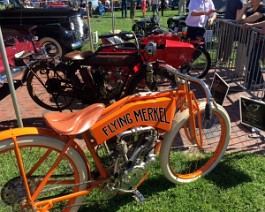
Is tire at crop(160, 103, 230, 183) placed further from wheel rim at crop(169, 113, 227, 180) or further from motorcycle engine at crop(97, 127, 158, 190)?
motorcycle engine at crop(97, 127, 158, 190)

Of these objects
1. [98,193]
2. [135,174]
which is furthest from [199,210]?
[98,193]

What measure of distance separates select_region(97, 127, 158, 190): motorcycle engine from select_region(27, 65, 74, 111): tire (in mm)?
2308

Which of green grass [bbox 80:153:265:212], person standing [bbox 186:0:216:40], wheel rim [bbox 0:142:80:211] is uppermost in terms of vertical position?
person standing [bbox 186:0:216:40]

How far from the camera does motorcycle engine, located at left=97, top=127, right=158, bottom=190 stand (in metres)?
2.49

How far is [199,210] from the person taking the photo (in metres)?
2.81

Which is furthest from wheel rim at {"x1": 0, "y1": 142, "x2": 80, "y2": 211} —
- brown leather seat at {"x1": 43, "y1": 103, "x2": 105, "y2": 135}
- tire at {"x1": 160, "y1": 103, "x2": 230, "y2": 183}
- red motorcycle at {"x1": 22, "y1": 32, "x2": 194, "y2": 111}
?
red motorcycle at {"x1": 22, "y1": 32, "x2": 194, "y2": 111}

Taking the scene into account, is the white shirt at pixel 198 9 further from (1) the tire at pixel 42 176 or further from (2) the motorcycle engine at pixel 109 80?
(1) the tire at pixel 42 176

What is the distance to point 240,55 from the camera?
5.82 metres

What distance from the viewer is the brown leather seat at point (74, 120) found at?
2.14 m

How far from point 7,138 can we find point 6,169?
139 centimetres

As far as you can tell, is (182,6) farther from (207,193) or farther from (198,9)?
(207,193)

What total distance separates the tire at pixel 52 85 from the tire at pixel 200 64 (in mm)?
2181

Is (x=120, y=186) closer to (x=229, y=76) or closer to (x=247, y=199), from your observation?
(x=247, y=199)

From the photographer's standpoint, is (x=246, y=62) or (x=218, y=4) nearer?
(x=246, y=62)
